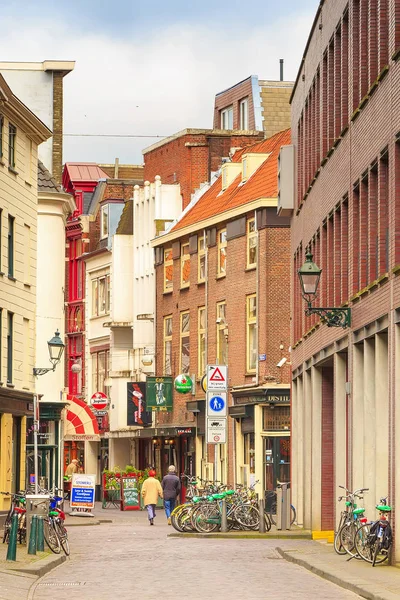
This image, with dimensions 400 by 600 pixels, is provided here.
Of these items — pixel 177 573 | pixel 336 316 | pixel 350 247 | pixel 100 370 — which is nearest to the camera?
pixel 177 573

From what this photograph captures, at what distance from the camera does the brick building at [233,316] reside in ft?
185

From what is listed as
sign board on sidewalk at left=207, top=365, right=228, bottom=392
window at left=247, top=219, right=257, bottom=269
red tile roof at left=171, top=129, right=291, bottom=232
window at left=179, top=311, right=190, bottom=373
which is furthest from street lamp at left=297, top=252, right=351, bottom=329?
window at left=179, top=311, right=190, bottom=373

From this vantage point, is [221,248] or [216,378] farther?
[221,248]

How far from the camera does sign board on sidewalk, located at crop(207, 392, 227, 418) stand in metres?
36.8

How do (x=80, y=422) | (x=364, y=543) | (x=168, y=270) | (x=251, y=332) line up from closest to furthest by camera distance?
1. (x=364, y=543)
2. (x=80, y=422)
3. (x=251, y=332)
4. (x=168, y=270)

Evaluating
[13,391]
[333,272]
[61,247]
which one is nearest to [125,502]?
[61,247]

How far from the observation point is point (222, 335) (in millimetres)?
61469

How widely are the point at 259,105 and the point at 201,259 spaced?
14240 millimetres

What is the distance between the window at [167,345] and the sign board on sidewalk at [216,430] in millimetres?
30171

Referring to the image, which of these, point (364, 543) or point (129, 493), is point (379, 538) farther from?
point (129, 493)

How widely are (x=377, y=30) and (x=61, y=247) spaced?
101ft

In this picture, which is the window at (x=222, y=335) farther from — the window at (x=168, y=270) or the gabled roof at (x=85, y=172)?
the gabled roof at (x=85, y=172)

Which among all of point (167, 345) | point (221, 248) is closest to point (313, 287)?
point (221, 248)

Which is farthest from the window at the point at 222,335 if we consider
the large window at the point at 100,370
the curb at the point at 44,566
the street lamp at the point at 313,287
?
the curb at the point at 44,566
